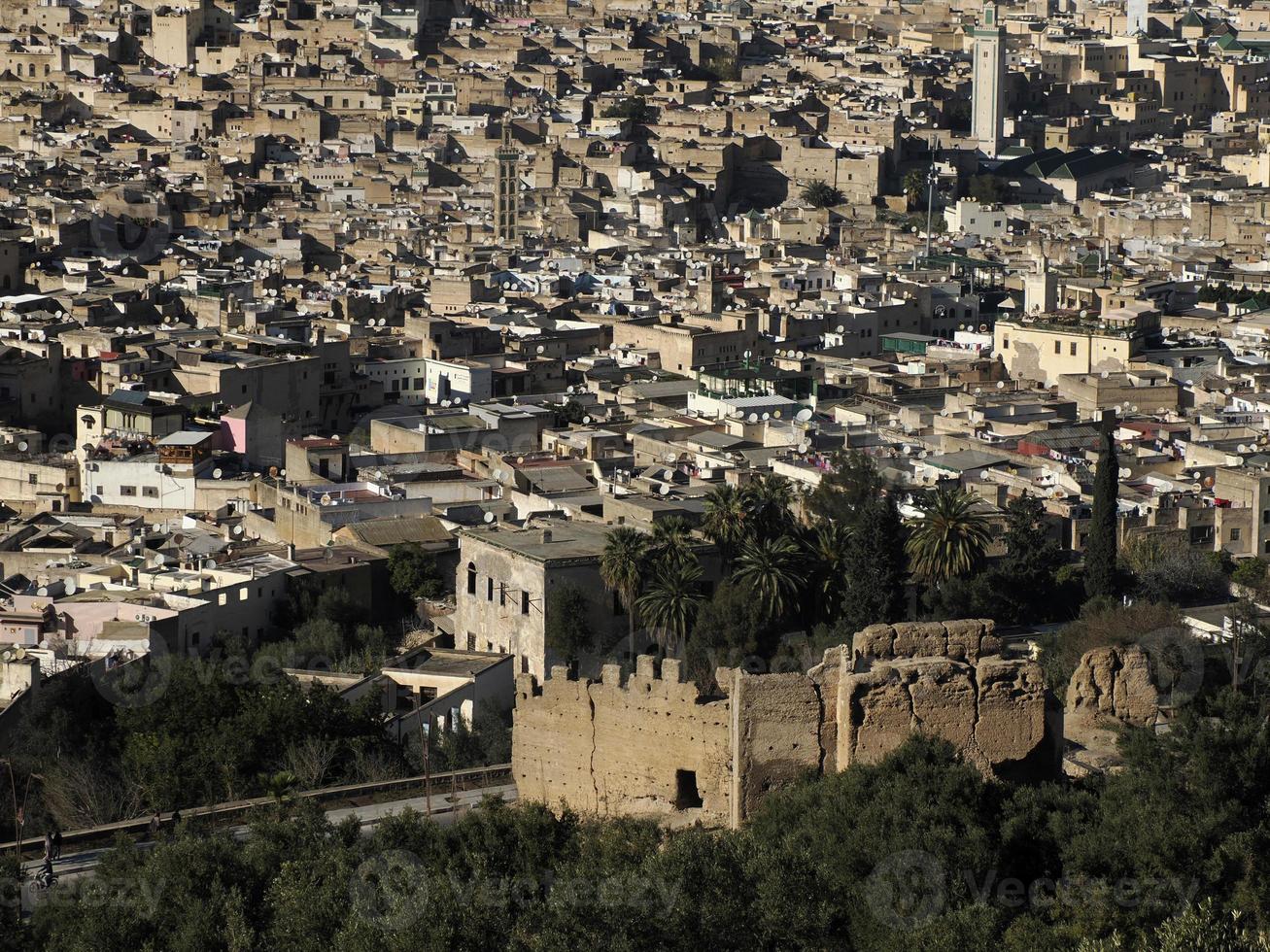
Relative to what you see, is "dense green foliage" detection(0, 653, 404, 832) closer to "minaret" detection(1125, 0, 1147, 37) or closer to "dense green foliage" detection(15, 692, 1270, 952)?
"dense green foliage" detection(15, 692, 1270, 952)

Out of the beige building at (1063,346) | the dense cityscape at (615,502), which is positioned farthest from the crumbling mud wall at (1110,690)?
the beige building at (1063,346)

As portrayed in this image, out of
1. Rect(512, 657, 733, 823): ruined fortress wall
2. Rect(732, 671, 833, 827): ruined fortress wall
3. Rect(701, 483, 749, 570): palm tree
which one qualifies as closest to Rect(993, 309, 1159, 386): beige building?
Rect(701, 483, 749, 570): palm tree

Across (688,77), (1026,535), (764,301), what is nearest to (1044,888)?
(1026,535)

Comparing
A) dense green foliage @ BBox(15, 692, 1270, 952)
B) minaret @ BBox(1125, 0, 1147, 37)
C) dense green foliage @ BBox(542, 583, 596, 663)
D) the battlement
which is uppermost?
minaret @ BBox(1125, 0, 1147, 37)

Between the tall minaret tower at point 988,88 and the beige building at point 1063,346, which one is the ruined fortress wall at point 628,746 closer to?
the beige building at point 1063,346

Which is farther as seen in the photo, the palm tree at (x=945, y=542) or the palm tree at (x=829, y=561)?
the palm tree at (x=945, y=542)

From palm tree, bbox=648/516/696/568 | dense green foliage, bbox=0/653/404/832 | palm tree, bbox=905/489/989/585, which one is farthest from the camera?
palm tree, bbox=905/489/989/585

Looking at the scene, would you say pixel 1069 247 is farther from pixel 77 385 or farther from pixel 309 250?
pixel 77 385

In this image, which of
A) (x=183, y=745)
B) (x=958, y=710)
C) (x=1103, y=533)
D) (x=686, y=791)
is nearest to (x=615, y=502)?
(x=1103, y=533)
